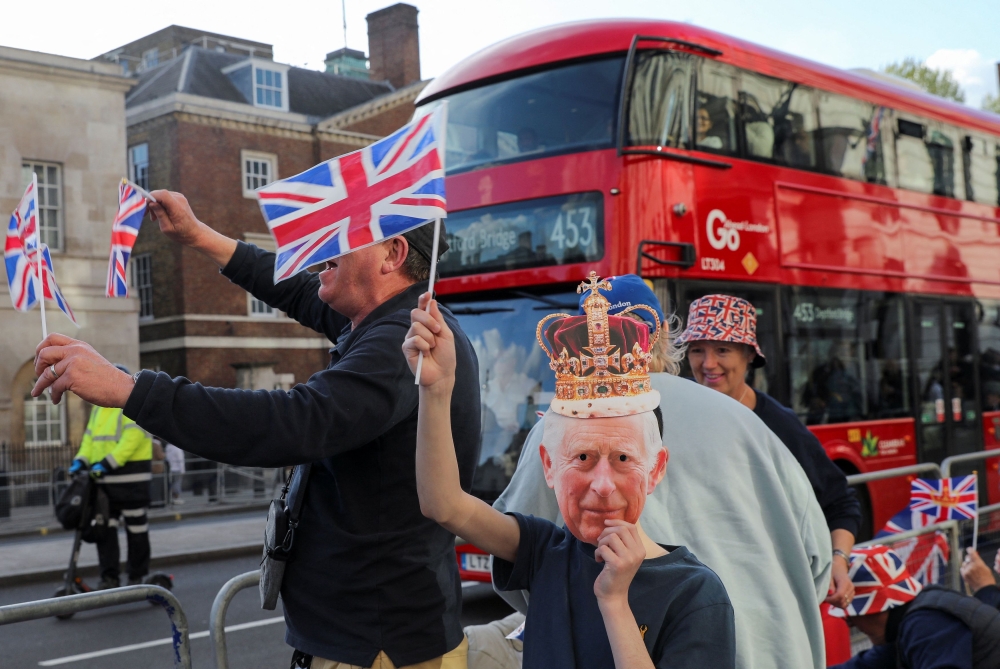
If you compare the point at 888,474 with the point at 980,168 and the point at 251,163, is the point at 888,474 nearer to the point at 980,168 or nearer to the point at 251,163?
the point at 980,168

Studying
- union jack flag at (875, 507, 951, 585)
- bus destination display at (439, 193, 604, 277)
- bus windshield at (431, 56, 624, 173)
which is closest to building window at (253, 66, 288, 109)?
bus windshield at (431, 56, 624, 173)

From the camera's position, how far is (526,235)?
8039mm

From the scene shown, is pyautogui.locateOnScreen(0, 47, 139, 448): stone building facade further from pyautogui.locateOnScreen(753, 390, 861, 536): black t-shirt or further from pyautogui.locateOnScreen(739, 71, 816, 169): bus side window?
pyautogui.locateOnScreen(753, 390, 861, 536): black t-shirt

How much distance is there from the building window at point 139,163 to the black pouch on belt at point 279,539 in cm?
2966

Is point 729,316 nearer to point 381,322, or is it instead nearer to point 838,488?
point 838,488

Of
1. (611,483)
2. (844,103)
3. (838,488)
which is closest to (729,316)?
(838,488)

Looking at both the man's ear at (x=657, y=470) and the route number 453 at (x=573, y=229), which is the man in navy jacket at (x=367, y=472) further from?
the route number 453 at (x=573, y=229)

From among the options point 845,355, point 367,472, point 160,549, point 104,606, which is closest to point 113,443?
point 160,549

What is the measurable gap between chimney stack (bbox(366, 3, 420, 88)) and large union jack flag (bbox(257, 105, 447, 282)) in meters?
36.8

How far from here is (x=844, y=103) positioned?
33.2 ft

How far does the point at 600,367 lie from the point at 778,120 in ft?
25.8

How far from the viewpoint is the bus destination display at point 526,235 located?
308 inches

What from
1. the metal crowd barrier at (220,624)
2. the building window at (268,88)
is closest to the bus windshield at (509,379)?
the metal crowd barrier at (220,624)

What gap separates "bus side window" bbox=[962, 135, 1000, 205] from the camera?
1146cm
